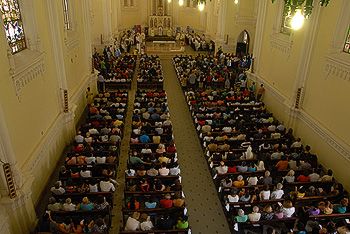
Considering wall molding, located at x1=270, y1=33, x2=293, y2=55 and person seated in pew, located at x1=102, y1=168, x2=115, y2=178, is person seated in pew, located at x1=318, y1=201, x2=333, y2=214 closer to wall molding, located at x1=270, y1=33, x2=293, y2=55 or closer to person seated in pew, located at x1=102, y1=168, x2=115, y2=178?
person seated in pew, located at x1=102, y1=168, x2=115, y2=178

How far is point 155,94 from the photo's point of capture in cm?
1516

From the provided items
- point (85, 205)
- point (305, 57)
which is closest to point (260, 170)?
point (305, 57)

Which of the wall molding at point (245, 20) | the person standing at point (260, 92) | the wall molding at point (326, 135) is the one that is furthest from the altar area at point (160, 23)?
the wall molding at point (326, 135)

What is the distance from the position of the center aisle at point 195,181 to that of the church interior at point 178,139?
4 centimetres

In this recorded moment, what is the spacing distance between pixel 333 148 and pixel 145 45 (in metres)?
21.8

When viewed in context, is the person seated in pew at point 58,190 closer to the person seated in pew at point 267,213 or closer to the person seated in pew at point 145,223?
the person seated in pew at point 145,223

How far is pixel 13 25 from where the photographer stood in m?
8.38

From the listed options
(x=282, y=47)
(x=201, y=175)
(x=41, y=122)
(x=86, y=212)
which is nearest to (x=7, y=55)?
(x=41, y=122)

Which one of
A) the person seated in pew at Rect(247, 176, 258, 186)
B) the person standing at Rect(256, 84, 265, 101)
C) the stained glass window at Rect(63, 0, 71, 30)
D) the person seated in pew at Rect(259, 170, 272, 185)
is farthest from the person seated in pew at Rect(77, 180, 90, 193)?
the person standing at Rect(256, 84, 265, 101)

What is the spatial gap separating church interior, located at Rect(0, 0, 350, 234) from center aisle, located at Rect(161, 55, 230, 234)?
0.12 ft

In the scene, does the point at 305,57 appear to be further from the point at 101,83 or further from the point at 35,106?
the point at 101,83

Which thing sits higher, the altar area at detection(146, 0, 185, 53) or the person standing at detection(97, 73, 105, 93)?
the altar area at detection(146, 0, 185, 53)

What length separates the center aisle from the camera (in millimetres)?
8078

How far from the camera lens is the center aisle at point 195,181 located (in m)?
8.08
